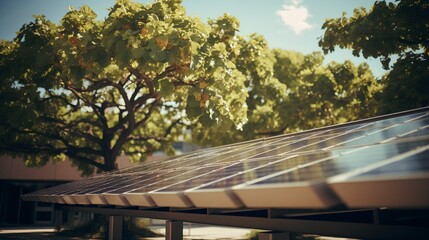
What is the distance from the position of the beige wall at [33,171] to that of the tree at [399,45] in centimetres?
2599

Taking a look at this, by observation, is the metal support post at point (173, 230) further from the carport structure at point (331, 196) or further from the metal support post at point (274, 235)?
the metal support post at point (274, 235)

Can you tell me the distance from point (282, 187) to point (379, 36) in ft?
43.2

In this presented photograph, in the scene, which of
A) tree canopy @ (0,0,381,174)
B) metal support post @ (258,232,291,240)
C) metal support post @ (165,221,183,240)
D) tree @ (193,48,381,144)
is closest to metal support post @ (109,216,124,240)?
metal support post @ (165,221,183,240)

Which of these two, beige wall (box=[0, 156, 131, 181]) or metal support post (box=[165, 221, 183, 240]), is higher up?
A: beige wall (box=[0, 156, 131, 181])

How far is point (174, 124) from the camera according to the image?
2311 centimetres

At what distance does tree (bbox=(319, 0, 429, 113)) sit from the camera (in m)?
12.9

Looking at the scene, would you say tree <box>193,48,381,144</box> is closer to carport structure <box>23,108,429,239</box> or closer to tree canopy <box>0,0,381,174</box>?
tree canopy <box>0,0,381,174</box>

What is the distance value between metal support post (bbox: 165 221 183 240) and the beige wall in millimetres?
26860

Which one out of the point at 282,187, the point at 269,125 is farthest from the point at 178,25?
the point at 269,125

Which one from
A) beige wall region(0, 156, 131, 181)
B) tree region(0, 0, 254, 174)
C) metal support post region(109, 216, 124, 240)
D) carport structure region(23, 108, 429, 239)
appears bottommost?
metal support post region(109, 216, 124, 240)

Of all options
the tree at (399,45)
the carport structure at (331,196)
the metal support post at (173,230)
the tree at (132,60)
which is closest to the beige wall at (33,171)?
the tree at (132,60)

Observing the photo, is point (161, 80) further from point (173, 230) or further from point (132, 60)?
point (173, 230)

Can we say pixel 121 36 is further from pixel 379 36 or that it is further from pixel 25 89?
pixel 379 36

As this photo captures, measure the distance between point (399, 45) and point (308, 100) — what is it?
6.53 metres
